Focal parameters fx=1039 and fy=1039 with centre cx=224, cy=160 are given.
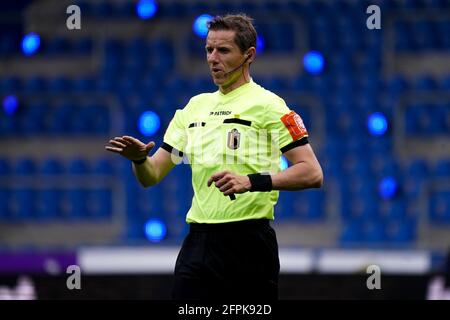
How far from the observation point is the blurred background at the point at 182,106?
39.9ft

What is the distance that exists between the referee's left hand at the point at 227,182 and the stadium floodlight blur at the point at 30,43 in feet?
31.6

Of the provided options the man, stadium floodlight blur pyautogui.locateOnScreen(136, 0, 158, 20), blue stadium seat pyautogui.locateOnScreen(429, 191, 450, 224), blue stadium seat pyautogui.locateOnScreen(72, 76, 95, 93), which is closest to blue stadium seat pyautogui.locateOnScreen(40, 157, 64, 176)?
blue stadium seat pyautogui.locateOnScreen(72, 76, 95, 93)

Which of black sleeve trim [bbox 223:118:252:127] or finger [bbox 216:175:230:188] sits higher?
black sleeve trim [bbox 223:118:252:127]

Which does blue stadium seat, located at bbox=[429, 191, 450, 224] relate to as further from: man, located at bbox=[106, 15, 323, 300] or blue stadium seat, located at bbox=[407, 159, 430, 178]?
man, located at bbox=[106, 15, 323, 300]

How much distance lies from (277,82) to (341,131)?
1.05m

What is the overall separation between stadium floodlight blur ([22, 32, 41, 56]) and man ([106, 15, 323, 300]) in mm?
9128

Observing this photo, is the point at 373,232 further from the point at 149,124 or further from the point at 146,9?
the point at 146,9

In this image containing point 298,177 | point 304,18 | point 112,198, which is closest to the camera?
point 298,177

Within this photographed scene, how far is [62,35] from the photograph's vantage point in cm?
1409

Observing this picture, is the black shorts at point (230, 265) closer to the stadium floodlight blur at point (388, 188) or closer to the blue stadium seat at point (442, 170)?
the stadium floodlight blur at point (388, 188)

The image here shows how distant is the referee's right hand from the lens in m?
4.74

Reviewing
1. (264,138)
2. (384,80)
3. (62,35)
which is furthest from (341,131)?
(264,138)

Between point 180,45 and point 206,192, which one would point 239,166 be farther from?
point 180,45

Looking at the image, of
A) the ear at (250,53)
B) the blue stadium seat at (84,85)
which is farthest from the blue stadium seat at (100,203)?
the ear at (250,53)
